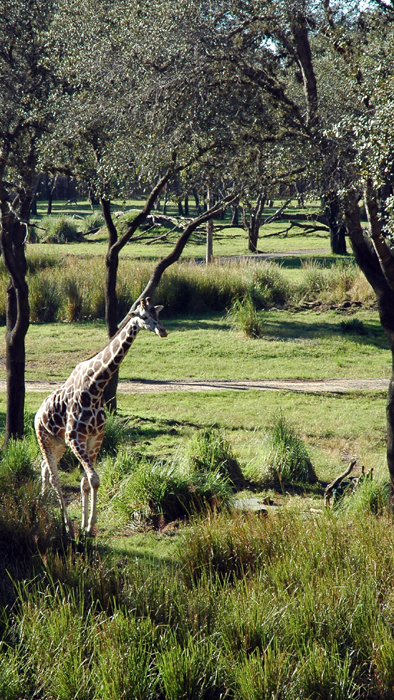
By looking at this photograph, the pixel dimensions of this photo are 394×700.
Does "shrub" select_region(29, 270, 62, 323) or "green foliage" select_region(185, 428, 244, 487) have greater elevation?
"shrub" select_region(29, 270, 62, 323)

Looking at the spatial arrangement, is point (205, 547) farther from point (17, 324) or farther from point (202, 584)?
point (17, 324)

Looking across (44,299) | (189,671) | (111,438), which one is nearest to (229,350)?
(44,299)

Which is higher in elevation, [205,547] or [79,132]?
[79,132]

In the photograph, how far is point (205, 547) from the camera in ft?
20.5

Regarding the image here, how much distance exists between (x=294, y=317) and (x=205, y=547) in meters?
15.4

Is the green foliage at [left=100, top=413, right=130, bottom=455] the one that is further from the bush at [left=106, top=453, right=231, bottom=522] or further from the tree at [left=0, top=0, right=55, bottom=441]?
the bush at [left=106, top=453, right=231, bottom=522]

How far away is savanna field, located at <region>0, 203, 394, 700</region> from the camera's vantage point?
15.4 ft

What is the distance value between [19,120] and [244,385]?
7768 millimetres

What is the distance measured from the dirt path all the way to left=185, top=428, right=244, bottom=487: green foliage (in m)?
5.33

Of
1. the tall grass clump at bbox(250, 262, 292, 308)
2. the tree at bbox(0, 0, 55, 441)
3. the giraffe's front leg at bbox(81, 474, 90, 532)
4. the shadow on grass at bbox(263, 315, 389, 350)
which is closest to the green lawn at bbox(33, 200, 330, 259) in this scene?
the tall grass clump at bbox(250, 262, 292, 308)

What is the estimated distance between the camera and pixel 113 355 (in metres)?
6.96

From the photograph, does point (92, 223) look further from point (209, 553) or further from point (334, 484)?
point (209, 553)

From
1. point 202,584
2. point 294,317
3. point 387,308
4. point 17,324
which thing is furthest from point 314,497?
point 294,317

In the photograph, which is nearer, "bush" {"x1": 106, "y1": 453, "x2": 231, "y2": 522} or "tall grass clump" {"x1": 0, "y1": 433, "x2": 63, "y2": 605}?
"tall grass clump" {"x1": 0, "y1": 433, "x2": 63, "y2": 605}
